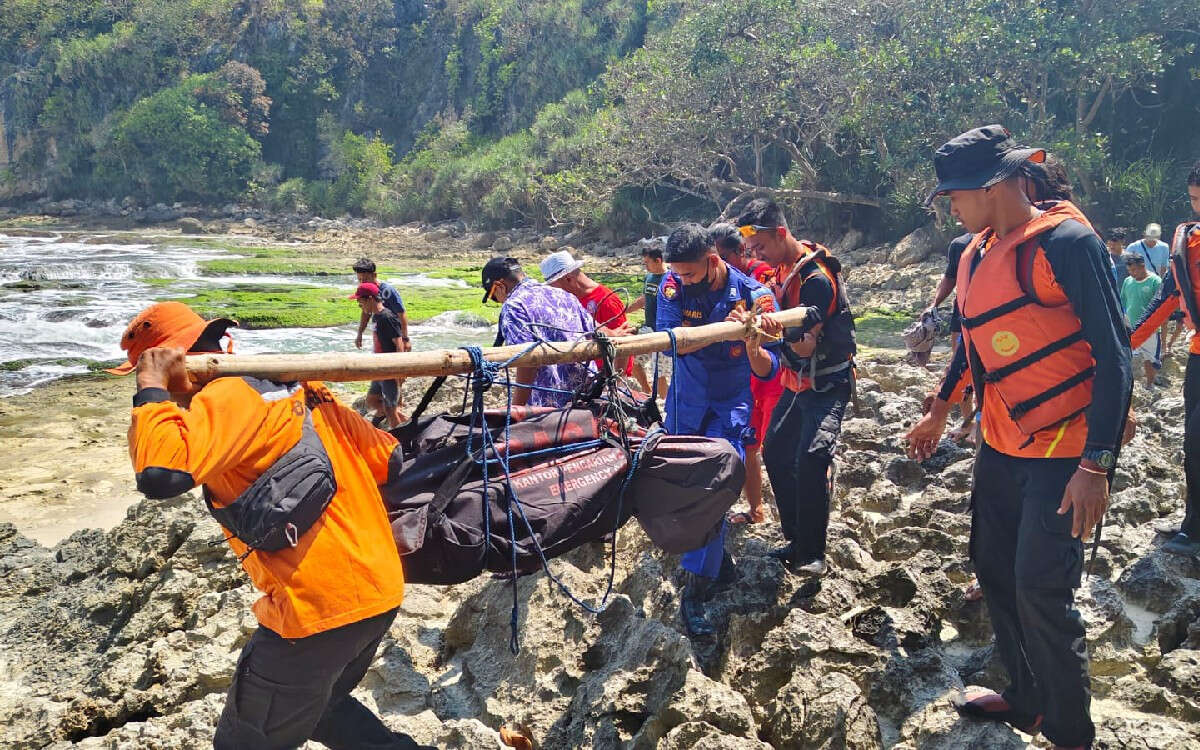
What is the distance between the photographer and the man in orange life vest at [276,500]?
6.97 ft

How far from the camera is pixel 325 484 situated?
7.48ft

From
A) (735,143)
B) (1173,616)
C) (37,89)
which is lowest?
(1173,616)

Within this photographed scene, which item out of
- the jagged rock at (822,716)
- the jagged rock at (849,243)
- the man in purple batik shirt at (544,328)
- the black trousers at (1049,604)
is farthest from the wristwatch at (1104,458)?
the jagged rock at (849,243)

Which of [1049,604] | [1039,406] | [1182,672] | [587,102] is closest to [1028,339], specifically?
[1039,406]

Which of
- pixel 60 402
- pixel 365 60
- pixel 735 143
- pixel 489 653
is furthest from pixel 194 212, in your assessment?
pixel 489 653

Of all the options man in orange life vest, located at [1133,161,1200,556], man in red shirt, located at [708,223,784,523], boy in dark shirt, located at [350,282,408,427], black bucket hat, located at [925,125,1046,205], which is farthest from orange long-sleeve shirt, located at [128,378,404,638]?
boy in dark shirt, located at [350,282,408,427]

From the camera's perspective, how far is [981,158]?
279cm

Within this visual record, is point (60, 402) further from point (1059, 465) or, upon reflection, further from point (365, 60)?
point (365, 60)

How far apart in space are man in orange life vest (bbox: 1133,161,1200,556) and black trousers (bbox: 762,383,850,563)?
1482mm

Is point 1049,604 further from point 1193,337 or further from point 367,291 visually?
point 367,291

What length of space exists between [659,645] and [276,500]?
159cm

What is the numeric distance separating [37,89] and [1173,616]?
2734 inches

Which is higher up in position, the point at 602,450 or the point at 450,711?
the point at 602,450

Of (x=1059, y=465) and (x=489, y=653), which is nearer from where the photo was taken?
(x=1059, y=465)
